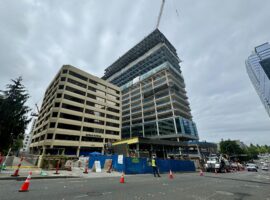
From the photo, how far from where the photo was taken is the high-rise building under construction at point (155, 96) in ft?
193

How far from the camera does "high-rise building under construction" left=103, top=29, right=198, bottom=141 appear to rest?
193 ft

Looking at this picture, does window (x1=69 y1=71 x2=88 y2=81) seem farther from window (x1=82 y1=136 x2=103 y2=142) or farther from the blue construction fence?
the blue construction fence

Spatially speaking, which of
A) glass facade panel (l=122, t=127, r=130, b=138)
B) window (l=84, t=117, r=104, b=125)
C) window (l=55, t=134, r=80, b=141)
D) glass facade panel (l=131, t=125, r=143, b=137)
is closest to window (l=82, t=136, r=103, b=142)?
window (l=55, t=134, r=80, b=141)

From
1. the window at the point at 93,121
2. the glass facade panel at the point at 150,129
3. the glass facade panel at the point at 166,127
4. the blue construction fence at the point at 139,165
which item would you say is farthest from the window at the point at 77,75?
the blue construction fence at the point at 139,165

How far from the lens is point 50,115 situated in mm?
40656

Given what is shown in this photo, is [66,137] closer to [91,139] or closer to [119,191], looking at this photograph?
[91,139]

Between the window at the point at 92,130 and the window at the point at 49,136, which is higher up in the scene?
the window at the point at 92,130

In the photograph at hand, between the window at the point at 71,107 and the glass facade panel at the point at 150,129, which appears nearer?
the window at the point at 71,107

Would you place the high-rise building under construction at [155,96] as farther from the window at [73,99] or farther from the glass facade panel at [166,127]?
the window at [73,99]

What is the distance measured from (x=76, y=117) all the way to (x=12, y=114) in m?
25.8

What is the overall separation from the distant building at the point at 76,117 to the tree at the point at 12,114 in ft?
51.3

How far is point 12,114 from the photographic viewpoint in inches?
784

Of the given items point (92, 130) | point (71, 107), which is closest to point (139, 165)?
point (92, 130)

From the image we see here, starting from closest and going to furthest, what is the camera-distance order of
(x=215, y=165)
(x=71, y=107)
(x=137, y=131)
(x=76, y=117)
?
(x=215, y=165)
(x=71, y=107)
(x=76, y=117)
(x=137, y=131)
